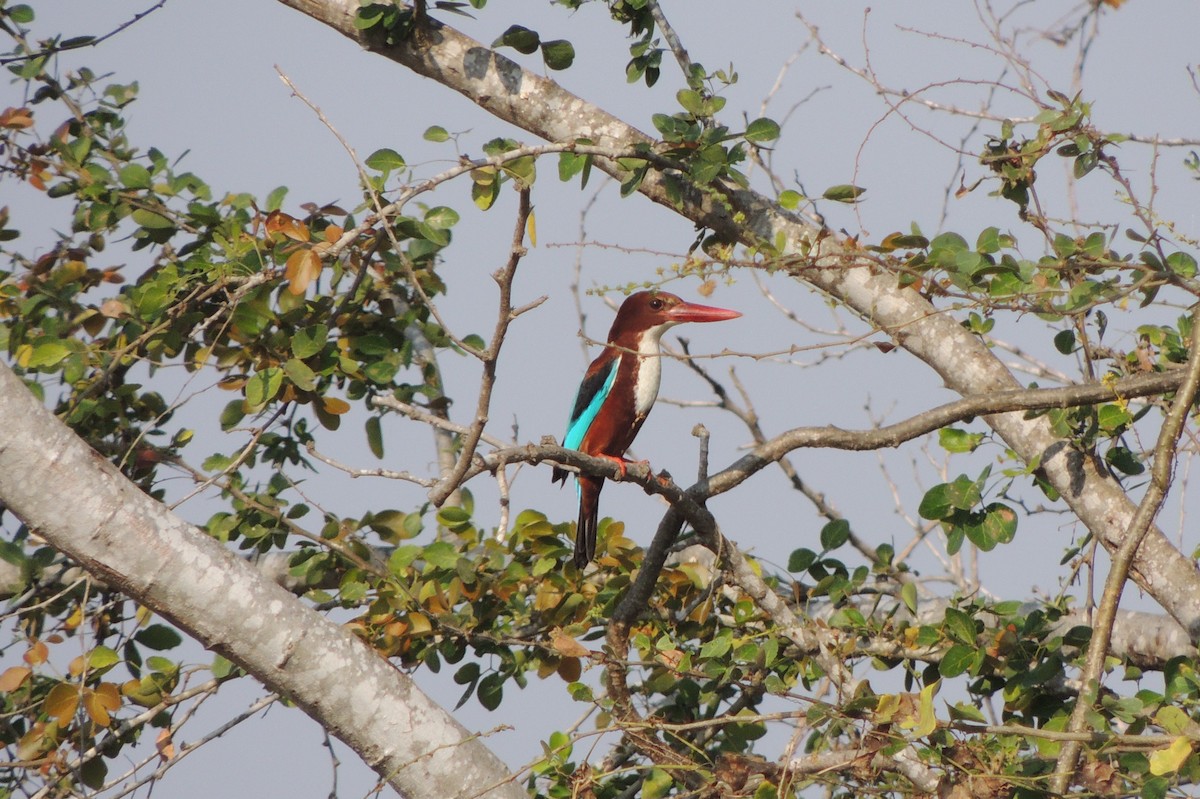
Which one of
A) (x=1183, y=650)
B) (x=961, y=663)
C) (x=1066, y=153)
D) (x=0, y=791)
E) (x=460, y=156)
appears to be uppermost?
(x=1066, y=153)

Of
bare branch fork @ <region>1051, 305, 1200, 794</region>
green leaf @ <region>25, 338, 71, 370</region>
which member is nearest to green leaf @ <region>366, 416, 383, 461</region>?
green leaf @ <region>25, 338, 71, 370</region>

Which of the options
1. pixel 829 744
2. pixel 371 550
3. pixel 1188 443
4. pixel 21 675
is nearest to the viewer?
pixel 829 744

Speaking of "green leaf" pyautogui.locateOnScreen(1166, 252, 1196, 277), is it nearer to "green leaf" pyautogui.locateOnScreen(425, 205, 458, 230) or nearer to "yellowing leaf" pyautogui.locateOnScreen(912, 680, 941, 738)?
"yellowing leaf" pyautogui.locateOnScreen(912, 680, 941, 738)

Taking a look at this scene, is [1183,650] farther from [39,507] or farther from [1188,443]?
[39,507]

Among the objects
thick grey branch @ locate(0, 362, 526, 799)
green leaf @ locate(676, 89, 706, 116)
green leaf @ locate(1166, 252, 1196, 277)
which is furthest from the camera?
green leaf @ locate(676, 89, 706, 116)

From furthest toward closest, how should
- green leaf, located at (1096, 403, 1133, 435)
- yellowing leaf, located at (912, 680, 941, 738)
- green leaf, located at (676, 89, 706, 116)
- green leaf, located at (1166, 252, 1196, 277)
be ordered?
green leaf, located at (676, 89, 706, 116), green leaf, located at (1096, 403, 1133, 435), green leaf, located at (1166, 252, 1196, 277), yellowing leaf, located at (912, 680, 941, 738)

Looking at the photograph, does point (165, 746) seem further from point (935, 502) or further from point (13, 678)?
point (935, 502)

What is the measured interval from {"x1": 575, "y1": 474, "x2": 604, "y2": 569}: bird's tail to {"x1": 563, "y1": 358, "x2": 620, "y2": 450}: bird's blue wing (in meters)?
0.35

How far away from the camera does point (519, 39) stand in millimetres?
3164

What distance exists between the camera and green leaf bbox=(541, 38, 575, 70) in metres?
3.20

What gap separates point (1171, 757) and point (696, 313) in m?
2.48

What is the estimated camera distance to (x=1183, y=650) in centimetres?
300

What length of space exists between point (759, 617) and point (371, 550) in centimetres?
101

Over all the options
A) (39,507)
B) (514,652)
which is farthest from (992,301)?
(39,507)
